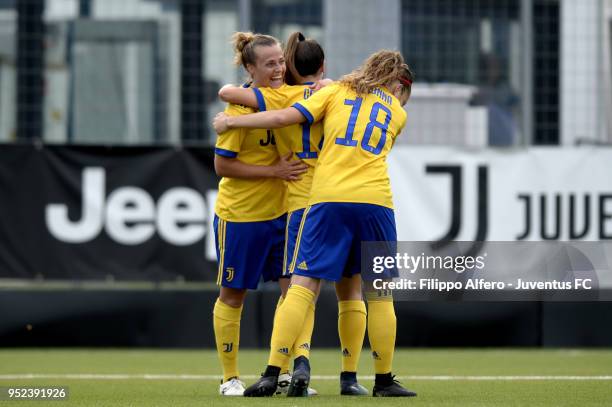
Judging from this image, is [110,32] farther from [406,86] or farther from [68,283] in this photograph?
[406,86]

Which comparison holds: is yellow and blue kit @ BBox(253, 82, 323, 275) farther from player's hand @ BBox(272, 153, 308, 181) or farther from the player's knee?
the player's knee

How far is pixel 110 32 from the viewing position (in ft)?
44.3

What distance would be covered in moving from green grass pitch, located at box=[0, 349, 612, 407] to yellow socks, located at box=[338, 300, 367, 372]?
197 mm

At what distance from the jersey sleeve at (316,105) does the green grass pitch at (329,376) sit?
4.43 feet

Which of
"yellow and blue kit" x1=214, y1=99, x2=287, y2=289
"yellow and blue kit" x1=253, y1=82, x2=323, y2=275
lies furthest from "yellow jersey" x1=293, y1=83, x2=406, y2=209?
"yellow and blue kit" x1=214, y1=99, x2=287, y2=289

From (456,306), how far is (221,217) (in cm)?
464

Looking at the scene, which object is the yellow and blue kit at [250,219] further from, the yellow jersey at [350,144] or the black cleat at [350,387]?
the black cleat at [350,387]

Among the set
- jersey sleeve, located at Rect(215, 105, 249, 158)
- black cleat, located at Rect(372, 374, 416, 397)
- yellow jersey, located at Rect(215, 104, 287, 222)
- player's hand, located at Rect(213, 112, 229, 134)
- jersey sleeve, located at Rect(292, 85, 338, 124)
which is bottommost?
black cleat, located at Rect(372, 374, 416, 397)

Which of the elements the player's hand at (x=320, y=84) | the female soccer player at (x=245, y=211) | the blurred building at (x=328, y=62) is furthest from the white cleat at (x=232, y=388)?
the blurred building at (x=328, y=62)

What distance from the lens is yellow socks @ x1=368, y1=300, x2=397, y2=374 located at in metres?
6.15

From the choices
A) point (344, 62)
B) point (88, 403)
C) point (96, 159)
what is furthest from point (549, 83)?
point (88, 403)

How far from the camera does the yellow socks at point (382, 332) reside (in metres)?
6.15

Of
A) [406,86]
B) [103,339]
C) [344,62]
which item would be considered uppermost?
[344,62]

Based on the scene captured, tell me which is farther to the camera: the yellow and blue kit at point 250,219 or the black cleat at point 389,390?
the yellow and blue kit at point 250,219
